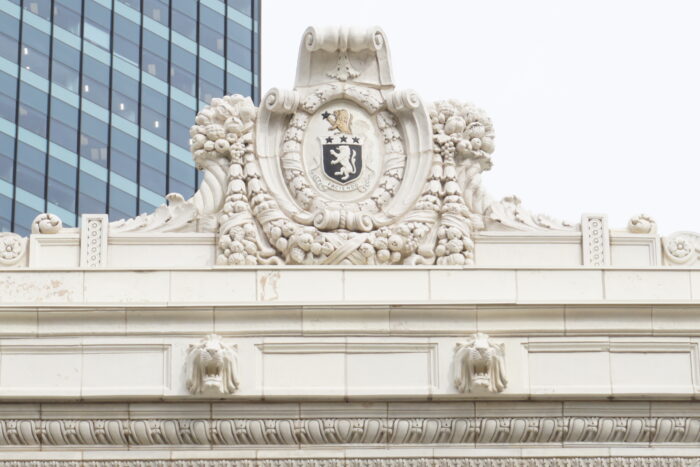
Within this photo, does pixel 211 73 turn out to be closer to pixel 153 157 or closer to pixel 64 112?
pixel 153 157

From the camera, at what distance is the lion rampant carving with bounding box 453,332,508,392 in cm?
4216

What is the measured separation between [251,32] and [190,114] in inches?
155

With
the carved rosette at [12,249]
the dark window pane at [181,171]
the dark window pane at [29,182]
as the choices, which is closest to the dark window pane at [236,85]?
the dark window pane at [181,171]

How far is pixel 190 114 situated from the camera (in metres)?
79.4

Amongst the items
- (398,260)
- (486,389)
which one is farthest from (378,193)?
(486,389)

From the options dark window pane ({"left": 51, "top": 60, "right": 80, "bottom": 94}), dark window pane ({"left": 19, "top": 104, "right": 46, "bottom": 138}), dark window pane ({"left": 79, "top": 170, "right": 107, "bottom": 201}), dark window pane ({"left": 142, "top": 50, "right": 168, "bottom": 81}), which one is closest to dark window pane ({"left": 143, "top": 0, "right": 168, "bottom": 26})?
dark window pane ({"left": 142, "top": 50, "right": 168, "bottom": 81})

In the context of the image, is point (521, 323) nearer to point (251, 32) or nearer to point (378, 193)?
point (378, 193)

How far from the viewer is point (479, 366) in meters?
42.2

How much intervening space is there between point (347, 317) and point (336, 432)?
1.83 meters

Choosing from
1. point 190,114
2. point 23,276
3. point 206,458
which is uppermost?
point 190,114

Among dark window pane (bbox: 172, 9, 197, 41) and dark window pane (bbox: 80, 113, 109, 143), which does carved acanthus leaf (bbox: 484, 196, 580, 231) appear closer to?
dark window pane (bbox: 80, 113, 109, 143)

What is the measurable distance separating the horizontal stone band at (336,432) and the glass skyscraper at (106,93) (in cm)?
3366

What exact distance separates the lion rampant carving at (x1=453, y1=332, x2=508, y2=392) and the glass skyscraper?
34.8m

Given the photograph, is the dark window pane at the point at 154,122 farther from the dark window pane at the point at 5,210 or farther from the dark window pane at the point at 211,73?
the dark window pane at the point at 5,210
